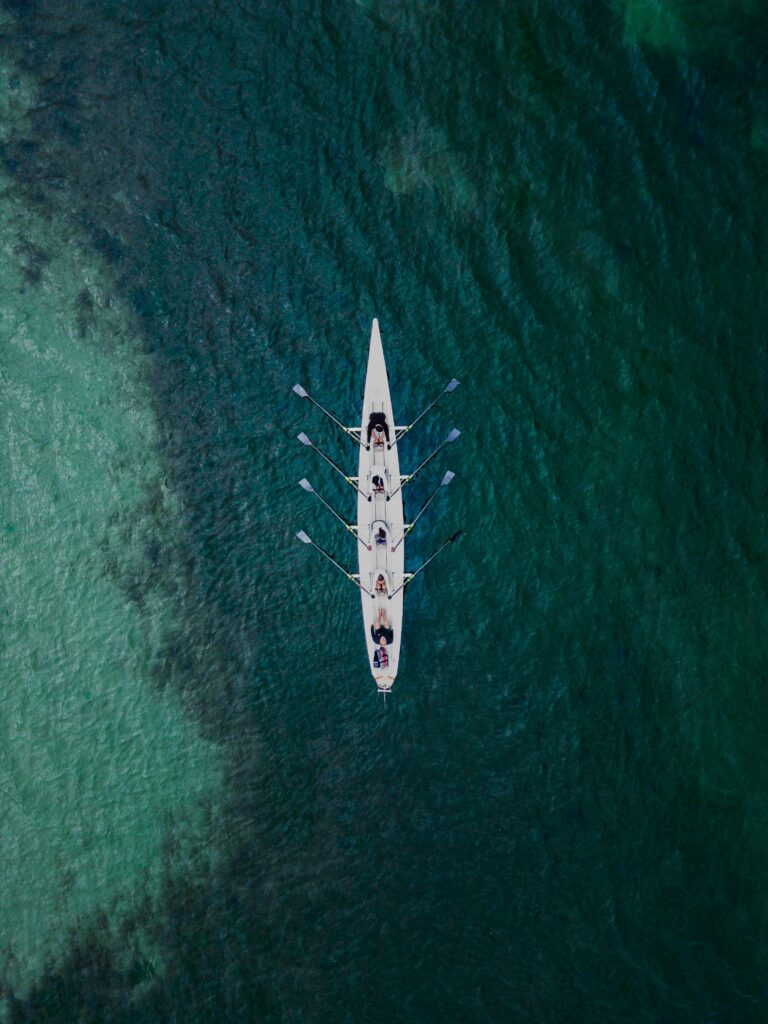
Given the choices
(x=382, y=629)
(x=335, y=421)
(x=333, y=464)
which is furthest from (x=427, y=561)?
(x=335, y=421)

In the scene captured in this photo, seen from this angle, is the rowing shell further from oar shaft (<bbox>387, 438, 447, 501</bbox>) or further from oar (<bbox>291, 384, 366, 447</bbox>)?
oar (<bbox>291, 384, 366, 447</bbox>)

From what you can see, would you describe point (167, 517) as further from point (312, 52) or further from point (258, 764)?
point (312, 52)

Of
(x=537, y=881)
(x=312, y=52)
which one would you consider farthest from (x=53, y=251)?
(x=537, y=881)

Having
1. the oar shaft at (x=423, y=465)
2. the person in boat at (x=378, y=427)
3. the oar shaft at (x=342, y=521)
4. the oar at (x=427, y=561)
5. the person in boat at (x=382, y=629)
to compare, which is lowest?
the person in boat at (x=382, y=629)

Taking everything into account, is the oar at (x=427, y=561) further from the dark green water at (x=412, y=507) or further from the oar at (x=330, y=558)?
the oar at (x=330, y=558)

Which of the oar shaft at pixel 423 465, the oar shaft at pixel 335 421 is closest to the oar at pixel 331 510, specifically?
the oar shaft at pixel 335 421

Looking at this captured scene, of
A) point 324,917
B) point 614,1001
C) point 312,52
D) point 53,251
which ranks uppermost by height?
point 312,52
